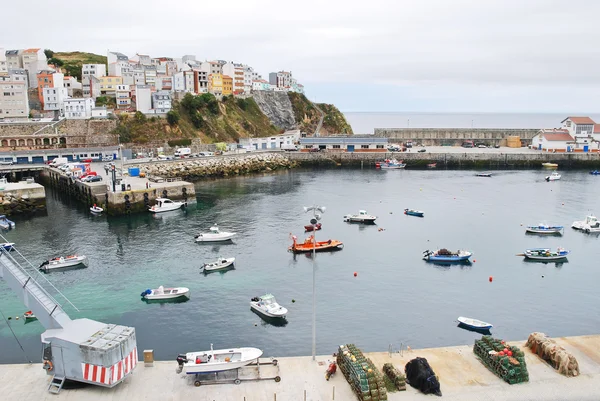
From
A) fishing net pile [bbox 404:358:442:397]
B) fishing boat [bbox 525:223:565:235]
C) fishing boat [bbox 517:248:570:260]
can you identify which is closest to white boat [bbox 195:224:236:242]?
fishing boat [bbox 517:248:570:260]

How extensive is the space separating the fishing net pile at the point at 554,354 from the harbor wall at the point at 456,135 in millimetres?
124651

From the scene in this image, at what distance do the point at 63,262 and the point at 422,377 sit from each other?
34.2 metres

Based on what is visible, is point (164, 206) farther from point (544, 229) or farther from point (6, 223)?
point (544, 229)

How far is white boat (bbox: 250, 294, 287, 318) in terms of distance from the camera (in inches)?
1275

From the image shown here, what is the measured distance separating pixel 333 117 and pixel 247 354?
154m

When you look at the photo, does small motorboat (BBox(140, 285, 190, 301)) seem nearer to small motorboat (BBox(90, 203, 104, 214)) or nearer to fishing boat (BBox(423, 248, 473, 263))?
fishing boat (BBox(423, 248, 473, 263))

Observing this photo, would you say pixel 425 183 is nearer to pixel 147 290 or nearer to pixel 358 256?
pixel 358 256

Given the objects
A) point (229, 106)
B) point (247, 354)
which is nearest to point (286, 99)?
point (229, 106)

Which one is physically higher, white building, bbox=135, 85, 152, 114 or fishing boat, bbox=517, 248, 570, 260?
white building, bbox=135, 85, 152, 114

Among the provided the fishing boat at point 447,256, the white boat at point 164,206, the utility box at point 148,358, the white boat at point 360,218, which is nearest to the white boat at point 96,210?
the white boat at point 164,206

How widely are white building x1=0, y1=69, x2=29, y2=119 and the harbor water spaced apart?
53.5 meters

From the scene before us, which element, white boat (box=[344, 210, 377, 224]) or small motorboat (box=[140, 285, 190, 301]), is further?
white boat (box=[344, 210, 377, 224])

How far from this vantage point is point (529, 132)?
463 ft

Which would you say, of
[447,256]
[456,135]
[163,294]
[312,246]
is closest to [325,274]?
[312,246]
